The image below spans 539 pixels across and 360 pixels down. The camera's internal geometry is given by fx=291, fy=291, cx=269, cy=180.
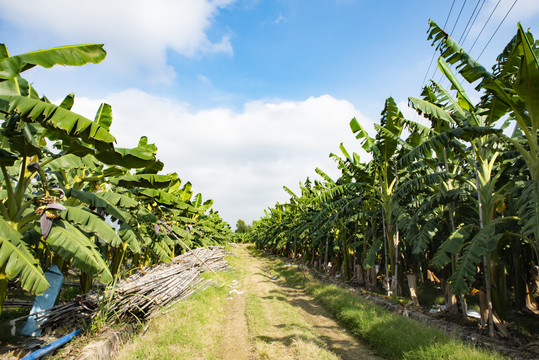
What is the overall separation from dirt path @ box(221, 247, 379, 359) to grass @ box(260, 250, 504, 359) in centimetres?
28

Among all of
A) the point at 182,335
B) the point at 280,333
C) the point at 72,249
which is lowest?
the point at 280,333

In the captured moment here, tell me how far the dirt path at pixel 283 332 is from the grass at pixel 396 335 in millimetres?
276

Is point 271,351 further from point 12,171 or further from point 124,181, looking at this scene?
point 12,171

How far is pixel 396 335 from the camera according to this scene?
575 cm

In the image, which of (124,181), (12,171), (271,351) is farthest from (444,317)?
(12,171)

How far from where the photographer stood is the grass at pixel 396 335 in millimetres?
4609

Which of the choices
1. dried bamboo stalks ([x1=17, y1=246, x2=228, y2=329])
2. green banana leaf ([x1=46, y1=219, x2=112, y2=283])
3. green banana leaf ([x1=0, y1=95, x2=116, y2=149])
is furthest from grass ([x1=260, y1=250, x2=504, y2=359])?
green banana leaf ([x1=0, y1=95, x2=116, y2=149])

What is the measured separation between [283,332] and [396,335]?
247 cm

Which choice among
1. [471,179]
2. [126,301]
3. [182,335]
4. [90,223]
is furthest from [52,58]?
[471,179]

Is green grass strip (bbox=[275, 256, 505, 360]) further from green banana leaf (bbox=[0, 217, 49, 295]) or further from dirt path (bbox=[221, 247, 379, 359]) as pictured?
green banana leaf (bbox=[0, 217, 49, 295])

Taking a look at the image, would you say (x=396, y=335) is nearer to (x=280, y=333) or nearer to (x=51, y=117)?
(x=280, y=333)

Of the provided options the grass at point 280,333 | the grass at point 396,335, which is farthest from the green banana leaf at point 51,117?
the grass at point 396,335

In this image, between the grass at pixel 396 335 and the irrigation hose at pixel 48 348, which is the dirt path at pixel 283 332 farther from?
the irrigation hose at pixel 48 348

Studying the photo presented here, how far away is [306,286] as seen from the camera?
12641mm
